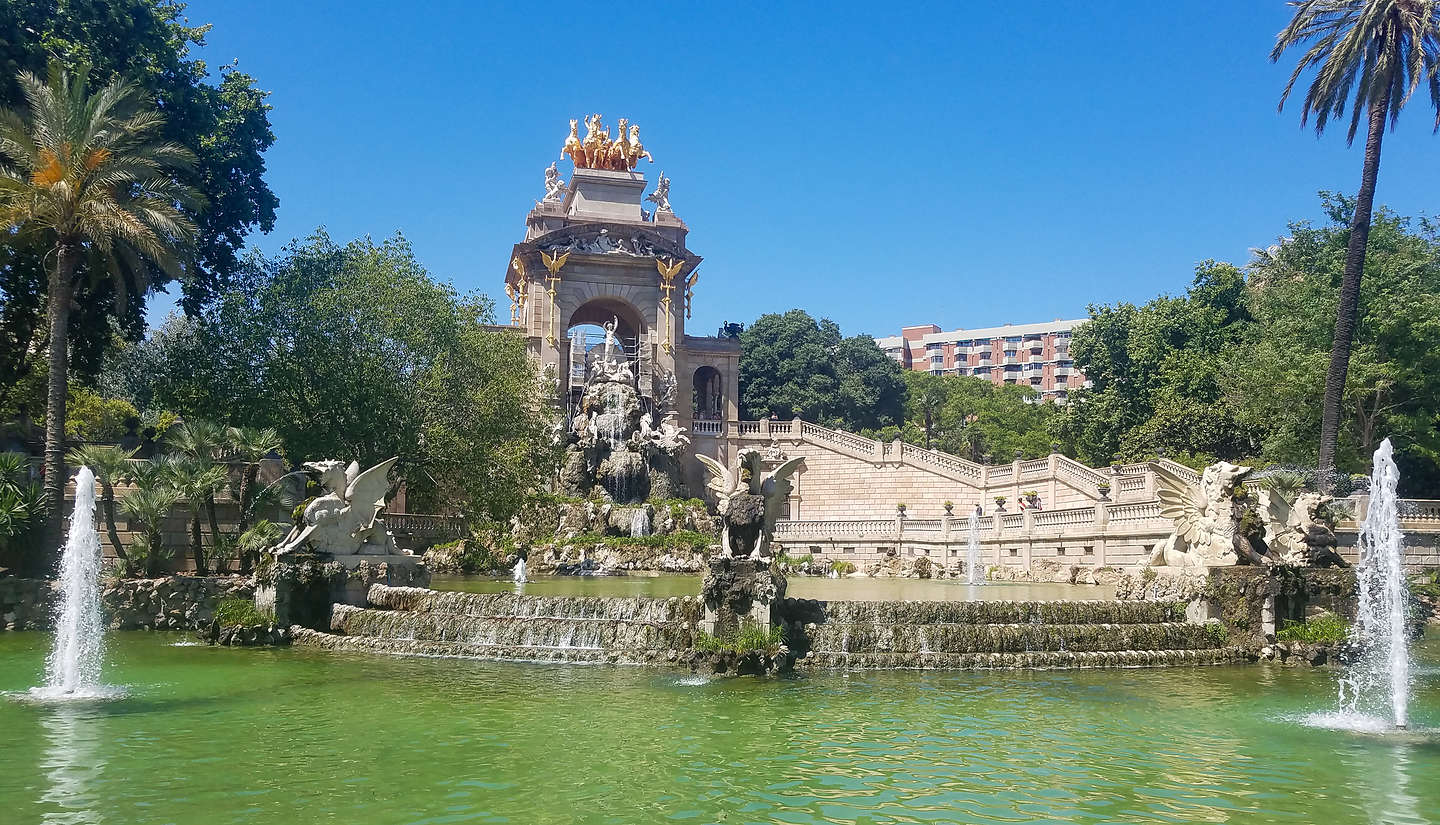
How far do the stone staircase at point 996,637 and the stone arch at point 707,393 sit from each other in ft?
121

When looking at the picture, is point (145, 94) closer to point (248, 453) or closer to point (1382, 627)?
point (248, 453)

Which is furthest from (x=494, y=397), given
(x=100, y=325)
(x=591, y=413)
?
(x=591, y=413)

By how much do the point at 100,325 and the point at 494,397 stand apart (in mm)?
10364

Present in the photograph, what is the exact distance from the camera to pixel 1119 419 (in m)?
47.2

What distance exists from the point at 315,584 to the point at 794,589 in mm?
12164

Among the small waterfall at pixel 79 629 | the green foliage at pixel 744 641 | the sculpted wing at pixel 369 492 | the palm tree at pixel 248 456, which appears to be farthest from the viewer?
the palm tree at pixel 248 456

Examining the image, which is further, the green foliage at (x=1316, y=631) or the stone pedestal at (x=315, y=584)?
the stone pedestal at (x=315, y=584)

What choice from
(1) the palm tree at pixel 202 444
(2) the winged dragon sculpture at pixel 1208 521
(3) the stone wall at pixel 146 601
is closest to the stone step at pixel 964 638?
(2) the winged dragon sculpture at pixel 1208 521

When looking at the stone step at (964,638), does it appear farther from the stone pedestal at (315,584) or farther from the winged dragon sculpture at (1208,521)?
the stone pedestal at (315,584)

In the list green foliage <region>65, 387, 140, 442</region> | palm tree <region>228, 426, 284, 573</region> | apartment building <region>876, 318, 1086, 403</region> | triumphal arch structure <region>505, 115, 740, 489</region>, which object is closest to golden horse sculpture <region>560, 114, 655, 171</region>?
triumphal arch structure <region>505, 115, 740, 489</region>

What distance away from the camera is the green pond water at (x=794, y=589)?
75.5 ft

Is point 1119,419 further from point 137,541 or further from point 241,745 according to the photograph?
point 241,745

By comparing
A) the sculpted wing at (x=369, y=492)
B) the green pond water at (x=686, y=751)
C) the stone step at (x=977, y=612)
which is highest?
the sculpted wing at (x=369, y=492)

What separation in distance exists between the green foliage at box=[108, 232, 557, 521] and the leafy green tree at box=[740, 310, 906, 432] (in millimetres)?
39604
